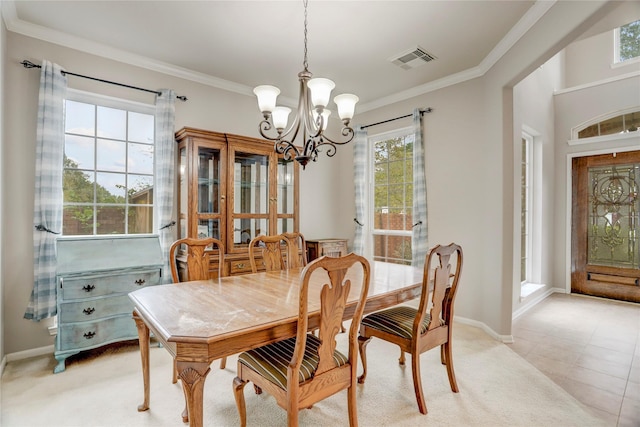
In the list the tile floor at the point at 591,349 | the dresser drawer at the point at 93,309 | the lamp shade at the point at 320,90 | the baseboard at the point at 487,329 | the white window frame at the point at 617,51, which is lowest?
the tile floor at the point at 591,349

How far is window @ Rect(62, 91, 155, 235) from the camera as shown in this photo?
2883 millimetres

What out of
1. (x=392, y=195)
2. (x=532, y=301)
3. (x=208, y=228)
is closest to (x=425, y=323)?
(x=208, y=228)

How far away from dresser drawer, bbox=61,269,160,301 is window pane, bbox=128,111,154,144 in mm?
1385

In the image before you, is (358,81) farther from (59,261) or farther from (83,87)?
(59,261)

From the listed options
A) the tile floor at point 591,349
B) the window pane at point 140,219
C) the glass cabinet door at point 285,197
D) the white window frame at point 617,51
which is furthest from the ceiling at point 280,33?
the white window frame at point 617,51

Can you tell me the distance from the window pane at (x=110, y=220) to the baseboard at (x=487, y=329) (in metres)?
3.72

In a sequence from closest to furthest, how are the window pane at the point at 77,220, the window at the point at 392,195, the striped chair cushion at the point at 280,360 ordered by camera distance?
the striped chair cushion at the point at 280,360
the window pane at the point at 77,220
the window at the point at 392,195

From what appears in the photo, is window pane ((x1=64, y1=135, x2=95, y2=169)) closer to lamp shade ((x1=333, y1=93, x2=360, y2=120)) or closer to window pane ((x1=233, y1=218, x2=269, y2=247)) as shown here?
window pane ((x1=233, y1=218, x2=269, y2=247))

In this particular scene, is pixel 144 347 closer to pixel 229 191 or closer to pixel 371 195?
pixel 229 191

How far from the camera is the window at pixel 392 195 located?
420cm

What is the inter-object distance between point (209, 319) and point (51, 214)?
2147 millimetres

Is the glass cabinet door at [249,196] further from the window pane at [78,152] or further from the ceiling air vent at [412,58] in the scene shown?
the ceiling air vent at [412,58]

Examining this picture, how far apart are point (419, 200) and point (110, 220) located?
10.9ft

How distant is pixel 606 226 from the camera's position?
448 centimetres
